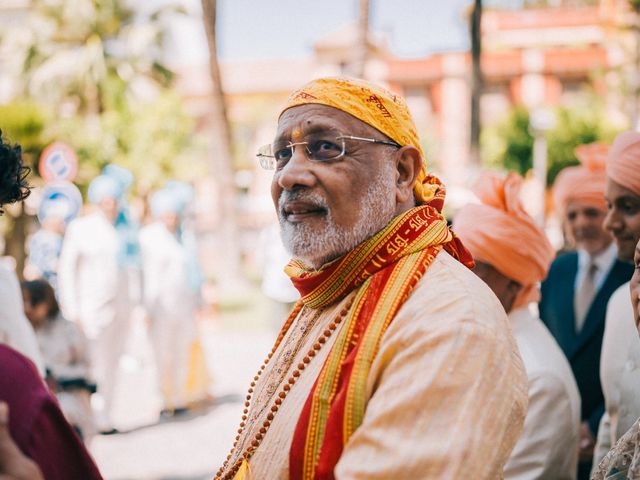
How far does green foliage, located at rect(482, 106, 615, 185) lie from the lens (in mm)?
39062

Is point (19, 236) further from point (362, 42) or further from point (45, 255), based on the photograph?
point (362, 42)

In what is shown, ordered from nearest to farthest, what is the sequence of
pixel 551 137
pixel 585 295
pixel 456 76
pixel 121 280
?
pixel 585 295
pixel 121 280
pixel 551 137
pixel 456 76

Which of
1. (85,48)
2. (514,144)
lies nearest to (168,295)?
(85,48)

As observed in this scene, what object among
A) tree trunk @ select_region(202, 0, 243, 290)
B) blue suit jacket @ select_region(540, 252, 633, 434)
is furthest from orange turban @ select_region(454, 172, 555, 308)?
tree trunk @ select_region(202, 0, 243, 290)

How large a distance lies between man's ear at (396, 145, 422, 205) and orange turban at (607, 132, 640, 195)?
4.95ft

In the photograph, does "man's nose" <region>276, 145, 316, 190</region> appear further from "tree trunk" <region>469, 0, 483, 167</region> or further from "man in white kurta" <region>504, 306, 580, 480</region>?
"tree trunk" <region>469, 0, 483, 167</region>

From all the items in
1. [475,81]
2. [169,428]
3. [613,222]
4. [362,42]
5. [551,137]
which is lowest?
[169,428]

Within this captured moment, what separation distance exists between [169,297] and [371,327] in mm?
7066

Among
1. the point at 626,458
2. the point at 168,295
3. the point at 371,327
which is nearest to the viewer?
the point at 371,327

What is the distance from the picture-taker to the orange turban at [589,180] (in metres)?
5.21

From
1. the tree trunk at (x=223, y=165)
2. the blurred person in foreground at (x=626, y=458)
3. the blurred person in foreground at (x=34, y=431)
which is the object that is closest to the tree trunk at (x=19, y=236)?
the tree trunk at (x=223, y=165)

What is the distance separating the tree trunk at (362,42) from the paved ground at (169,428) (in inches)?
283

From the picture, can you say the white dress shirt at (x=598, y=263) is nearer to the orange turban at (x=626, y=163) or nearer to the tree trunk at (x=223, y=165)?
the orange turban at (x=626, y=163)

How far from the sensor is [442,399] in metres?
Answer: 1.82
